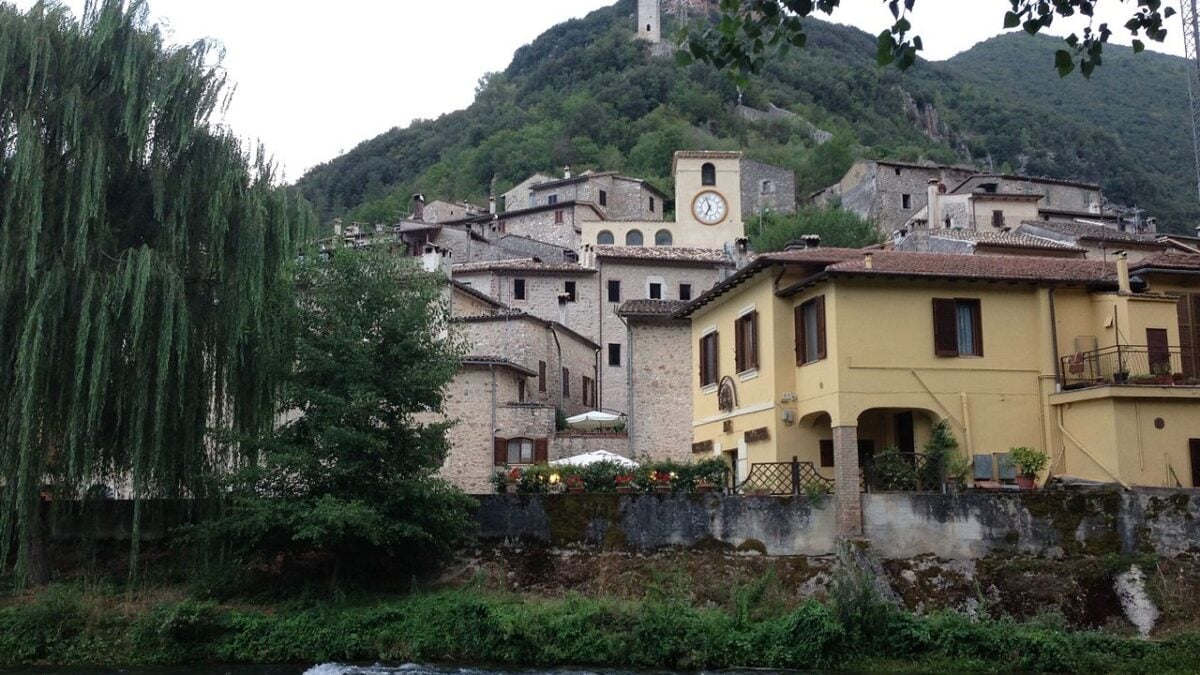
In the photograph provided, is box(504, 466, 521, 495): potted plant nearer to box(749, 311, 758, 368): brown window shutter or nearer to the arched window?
box(749, 311, 758, 368): brown window shutter

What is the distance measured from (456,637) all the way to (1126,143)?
12530 centimetres

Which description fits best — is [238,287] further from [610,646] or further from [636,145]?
[636,145]

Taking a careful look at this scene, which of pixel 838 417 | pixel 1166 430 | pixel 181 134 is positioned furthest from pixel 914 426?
pixel 181 134

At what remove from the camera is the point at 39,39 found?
22.1m

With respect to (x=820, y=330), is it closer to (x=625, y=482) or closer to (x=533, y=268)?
(x=625, y=482)

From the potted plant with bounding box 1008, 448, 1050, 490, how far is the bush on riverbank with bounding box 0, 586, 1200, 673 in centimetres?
380

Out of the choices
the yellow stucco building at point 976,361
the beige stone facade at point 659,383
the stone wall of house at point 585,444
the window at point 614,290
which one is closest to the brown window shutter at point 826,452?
the yellow stucco building at point 976,361

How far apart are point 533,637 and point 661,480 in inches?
207

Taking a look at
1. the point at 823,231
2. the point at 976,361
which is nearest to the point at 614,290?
the point at 823,231

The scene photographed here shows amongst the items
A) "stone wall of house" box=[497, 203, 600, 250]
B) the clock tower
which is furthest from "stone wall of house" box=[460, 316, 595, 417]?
"stone wall of house" box=[497, 203, 600, 250]

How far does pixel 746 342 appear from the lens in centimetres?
2772

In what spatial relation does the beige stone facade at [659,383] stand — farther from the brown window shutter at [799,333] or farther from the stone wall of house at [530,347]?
the brown window shutter at [799,333]

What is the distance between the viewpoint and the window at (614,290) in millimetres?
50625

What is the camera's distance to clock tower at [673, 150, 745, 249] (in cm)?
6506
